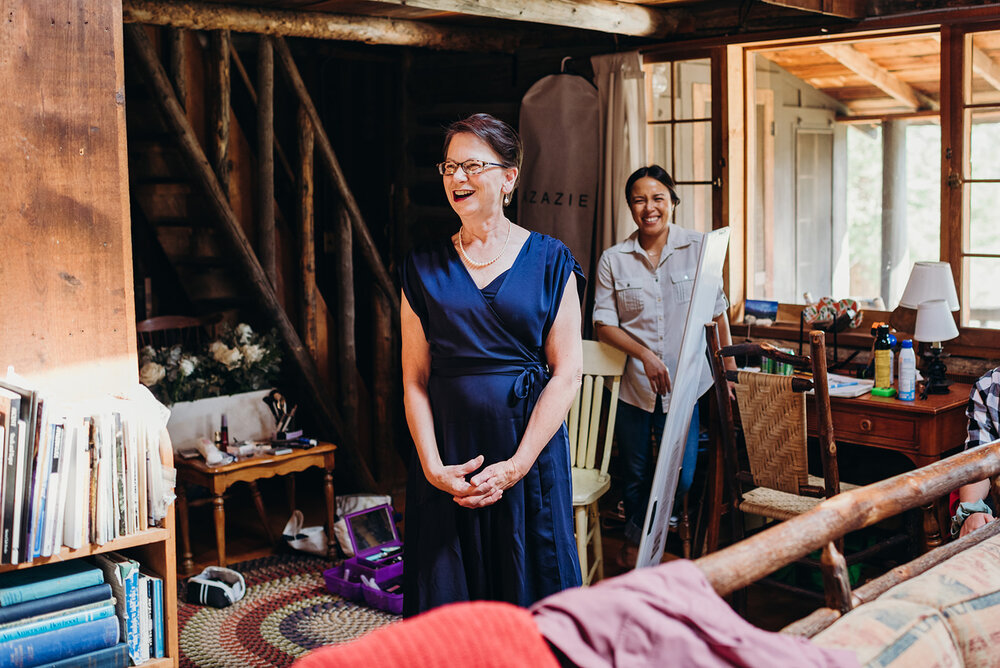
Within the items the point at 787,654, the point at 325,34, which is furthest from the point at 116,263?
the point at 325,34

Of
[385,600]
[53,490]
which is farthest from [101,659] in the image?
[385,600]

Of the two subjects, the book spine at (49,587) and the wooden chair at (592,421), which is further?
the wooden chair at (592,421)

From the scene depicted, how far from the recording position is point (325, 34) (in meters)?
4.74

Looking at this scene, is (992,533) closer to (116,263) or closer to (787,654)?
(787,654)

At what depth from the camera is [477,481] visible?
7.76ft

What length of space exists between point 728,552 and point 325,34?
151 inches

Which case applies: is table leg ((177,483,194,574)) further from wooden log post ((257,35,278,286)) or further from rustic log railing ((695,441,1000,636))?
rustic log railing ((695,441,1000,636))

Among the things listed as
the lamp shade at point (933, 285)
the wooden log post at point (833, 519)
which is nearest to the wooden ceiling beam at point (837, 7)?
the lamp shade at point (933, 285)

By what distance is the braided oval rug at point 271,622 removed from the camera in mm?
3656

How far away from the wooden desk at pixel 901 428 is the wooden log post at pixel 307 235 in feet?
7.61

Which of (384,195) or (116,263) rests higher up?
(384,195)

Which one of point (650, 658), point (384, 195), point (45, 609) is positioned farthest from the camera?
point (384, 195)

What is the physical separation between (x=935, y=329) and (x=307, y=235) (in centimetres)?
305

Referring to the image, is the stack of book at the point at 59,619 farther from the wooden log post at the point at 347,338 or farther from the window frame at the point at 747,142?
the window frame at the point at 747,142
